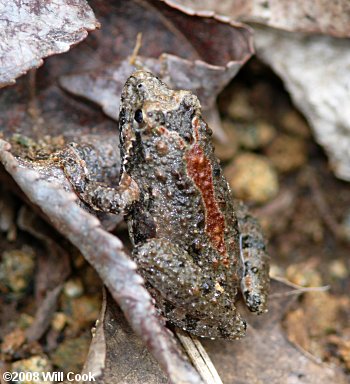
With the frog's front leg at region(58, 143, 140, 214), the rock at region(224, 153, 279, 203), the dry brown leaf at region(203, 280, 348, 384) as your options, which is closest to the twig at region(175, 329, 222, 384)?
the dry brown leaf at region(203, 280, 348, 384)

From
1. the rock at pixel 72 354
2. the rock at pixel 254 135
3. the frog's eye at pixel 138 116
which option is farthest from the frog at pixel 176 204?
the rock at pixel 254 135

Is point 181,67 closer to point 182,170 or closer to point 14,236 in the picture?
point 182,170

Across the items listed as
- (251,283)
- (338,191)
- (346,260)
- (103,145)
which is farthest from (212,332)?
(338,191)

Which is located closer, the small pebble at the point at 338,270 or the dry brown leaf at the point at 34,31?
the dry brown leaf at the point at 34,31

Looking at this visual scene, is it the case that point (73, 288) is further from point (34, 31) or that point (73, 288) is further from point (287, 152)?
point (287, 152)

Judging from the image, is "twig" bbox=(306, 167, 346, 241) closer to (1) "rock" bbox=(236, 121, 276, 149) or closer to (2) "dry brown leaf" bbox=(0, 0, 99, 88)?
(1) "rock" bbox=(236, 121, 276, 149)

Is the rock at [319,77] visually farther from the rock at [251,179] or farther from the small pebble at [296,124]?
the rock at [251,179]
